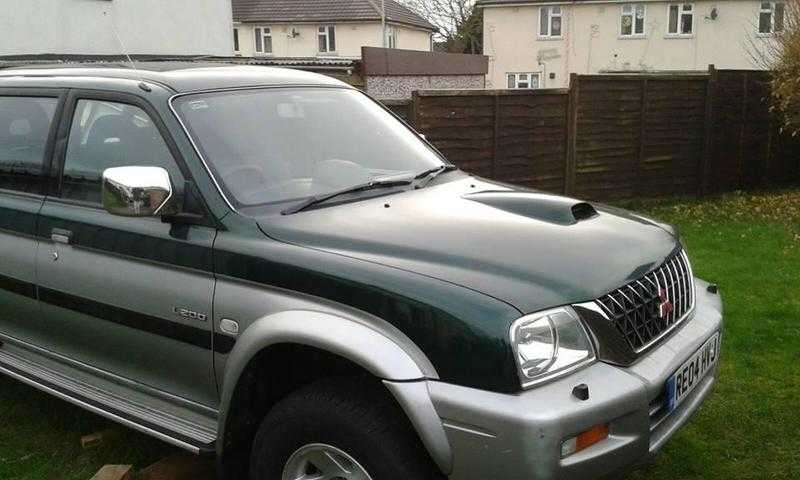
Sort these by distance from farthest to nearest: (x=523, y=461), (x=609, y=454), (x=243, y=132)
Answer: (x=243, y=132) → (x=609, y=454) → (x=523, y=461)

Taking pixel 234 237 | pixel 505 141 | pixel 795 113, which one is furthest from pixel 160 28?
pixel 234 237

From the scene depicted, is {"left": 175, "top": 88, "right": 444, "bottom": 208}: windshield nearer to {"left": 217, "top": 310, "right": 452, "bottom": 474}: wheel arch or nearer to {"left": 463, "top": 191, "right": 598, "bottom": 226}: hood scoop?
{"left": 463, "top": 191, "right": 598, "bottom": 226}: hood scoop

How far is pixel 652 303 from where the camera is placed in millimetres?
3059

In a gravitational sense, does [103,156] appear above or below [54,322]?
above

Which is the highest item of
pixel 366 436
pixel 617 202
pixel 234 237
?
pixel 234 237

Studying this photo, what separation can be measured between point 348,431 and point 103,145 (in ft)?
6.35

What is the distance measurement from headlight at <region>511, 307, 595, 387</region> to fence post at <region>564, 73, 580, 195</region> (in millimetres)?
9191

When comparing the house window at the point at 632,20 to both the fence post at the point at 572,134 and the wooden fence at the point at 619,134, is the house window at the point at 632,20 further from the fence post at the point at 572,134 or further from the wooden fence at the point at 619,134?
the fence post at the point at 572,134

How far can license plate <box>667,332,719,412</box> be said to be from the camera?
2.98 meters

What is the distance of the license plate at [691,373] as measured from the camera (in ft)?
9.79

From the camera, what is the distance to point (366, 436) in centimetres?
270

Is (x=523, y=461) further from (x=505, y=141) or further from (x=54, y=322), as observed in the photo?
(x=505, y=141)

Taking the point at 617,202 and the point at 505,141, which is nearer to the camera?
the point at 505,141

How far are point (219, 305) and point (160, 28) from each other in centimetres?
1665
